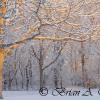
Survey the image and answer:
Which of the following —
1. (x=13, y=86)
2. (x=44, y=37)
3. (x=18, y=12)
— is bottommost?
(x=13, y=86)

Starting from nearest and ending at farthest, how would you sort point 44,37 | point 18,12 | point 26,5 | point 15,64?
point 26,5
point 18,12
point 44,37
point 15,64

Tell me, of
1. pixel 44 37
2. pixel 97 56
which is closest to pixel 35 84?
pixel 97 56

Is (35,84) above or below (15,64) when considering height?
below

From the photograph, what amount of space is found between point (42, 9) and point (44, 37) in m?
1.97

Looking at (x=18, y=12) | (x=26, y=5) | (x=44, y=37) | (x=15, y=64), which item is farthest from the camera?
(x=15, y=64)

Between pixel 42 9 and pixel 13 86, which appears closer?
pixel 42 9

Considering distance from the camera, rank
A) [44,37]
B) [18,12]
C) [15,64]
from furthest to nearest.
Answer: [15,64], [44,37], [18,12]

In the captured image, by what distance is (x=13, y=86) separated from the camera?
119 feet

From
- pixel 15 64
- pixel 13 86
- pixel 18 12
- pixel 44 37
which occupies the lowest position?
pixel 13 86

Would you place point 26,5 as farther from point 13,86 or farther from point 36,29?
point 13,86

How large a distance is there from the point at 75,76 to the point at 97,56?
306 cm

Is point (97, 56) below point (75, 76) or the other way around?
the other way around

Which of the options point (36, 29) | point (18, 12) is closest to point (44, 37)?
point (36, 29)

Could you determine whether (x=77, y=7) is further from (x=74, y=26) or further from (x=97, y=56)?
(x=97, y=56)
